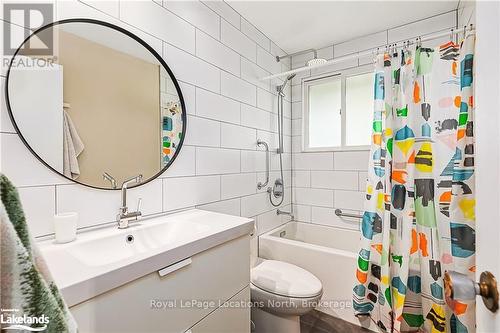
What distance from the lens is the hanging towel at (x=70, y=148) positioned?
0.94 meters

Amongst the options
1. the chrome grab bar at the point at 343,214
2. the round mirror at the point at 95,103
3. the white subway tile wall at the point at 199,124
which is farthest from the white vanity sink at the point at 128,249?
the chrome grab bar at the point at 343,214

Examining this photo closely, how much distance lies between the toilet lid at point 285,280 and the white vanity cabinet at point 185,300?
317 mm

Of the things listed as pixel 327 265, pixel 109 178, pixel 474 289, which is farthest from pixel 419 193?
pixel 109 178

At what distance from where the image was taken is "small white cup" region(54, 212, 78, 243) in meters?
0.85

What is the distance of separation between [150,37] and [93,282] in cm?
119

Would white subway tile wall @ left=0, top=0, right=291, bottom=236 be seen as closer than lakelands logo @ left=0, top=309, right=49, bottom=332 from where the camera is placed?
No

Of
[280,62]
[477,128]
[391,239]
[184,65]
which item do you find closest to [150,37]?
[184,65]

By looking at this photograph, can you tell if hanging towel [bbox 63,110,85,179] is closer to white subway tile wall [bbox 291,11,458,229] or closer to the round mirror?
the round mirror

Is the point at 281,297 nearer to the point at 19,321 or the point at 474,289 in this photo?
the point at 474,289

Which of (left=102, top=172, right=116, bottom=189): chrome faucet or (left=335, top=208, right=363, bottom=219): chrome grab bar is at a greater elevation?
(left=102, top=172, right=116, bottom=189): chrome faucet

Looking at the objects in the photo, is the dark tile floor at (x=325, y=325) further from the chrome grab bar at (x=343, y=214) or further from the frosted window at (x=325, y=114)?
the frosted window at (x=325, y=114)

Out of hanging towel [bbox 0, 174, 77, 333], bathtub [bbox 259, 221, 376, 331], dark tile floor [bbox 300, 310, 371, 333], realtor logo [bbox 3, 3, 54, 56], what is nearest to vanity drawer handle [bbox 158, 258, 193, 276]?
hanging towel [bbox 0, 174, 77, 333]

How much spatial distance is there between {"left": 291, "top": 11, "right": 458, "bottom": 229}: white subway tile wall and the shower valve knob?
6.12 feet

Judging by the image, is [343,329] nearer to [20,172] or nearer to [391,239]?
[391,239]
